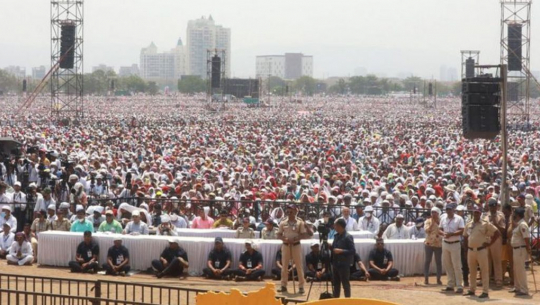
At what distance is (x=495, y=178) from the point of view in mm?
26156

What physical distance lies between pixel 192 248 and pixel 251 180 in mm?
10694

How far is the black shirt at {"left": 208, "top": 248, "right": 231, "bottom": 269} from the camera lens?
14961mm

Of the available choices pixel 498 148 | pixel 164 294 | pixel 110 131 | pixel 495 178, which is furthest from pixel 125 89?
pixel 164 294

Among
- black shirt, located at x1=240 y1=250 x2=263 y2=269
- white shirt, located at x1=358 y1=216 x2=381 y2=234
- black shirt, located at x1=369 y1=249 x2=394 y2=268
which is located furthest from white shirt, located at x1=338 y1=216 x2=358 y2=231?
black shirt, located at x1=240 y1=250 x2=263 y2=269

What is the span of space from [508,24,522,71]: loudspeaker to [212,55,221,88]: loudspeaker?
2754 centimetres

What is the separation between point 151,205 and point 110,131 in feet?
95.1

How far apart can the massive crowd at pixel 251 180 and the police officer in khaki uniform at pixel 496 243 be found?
9cm

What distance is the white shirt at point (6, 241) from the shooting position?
16875mm

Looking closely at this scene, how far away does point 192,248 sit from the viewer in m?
15.3

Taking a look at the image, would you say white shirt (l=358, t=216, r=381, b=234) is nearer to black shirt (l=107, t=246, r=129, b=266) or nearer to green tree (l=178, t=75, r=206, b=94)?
black shirt (l=107, t=246, r=129, b=266)

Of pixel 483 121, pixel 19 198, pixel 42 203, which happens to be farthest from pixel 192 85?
pixel 483 121

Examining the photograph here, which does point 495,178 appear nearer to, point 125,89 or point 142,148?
point 142,148

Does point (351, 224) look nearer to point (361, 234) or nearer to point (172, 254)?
point (361, 234)

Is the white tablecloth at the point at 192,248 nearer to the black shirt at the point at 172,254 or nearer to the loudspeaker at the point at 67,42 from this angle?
the black shirt at the point at 172,254
